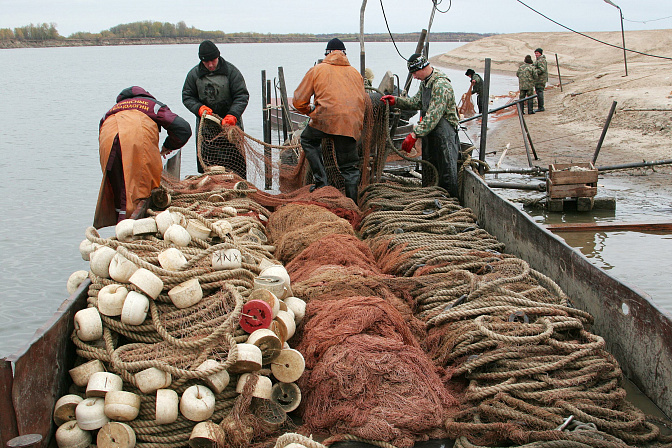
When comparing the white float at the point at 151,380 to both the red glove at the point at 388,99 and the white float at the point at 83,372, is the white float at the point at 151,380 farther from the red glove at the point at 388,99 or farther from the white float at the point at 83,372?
the red glove at the point at 388,99

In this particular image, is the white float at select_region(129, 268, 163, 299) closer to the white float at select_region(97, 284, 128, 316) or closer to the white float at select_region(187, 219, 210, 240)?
the white float at select_region(97, 284, 128, 316)

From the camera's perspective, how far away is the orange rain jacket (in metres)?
6.56

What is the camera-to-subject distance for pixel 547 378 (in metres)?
3.18

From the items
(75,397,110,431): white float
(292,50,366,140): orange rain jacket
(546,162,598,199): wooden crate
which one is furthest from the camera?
(546,162,598,199): wooden crate

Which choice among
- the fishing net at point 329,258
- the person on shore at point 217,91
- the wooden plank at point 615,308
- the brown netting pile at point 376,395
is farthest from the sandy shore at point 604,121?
the brown netting pile at point 376,395

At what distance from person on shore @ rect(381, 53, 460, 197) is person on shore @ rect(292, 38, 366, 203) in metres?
0.64

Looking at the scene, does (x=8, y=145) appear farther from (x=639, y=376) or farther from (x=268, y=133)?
(x=639, y=376)

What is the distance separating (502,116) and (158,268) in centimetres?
2275

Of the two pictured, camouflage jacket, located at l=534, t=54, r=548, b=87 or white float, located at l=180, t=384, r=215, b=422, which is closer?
white float, located at l=180, t=384, r=215, b=422

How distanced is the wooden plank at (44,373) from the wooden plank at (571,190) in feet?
23.6

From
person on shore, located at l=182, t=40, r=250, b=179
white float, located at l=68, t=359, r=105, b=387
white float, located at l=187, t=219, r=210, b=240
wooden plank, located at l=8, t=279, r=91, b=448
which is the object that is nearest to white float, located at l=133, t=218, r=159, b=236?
white float, located at l=187, t=219, r=210, b=240

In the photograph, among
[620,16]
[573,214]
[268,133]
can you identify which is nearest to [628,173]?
[573,214]

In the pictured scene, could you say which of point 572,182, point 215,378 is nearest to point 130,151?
point 215,378

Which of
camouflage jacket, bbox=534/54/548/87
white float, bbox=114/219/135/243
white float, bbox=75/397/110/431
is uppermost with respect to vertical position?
camouflage jacket, bbox=534/54/548/87
